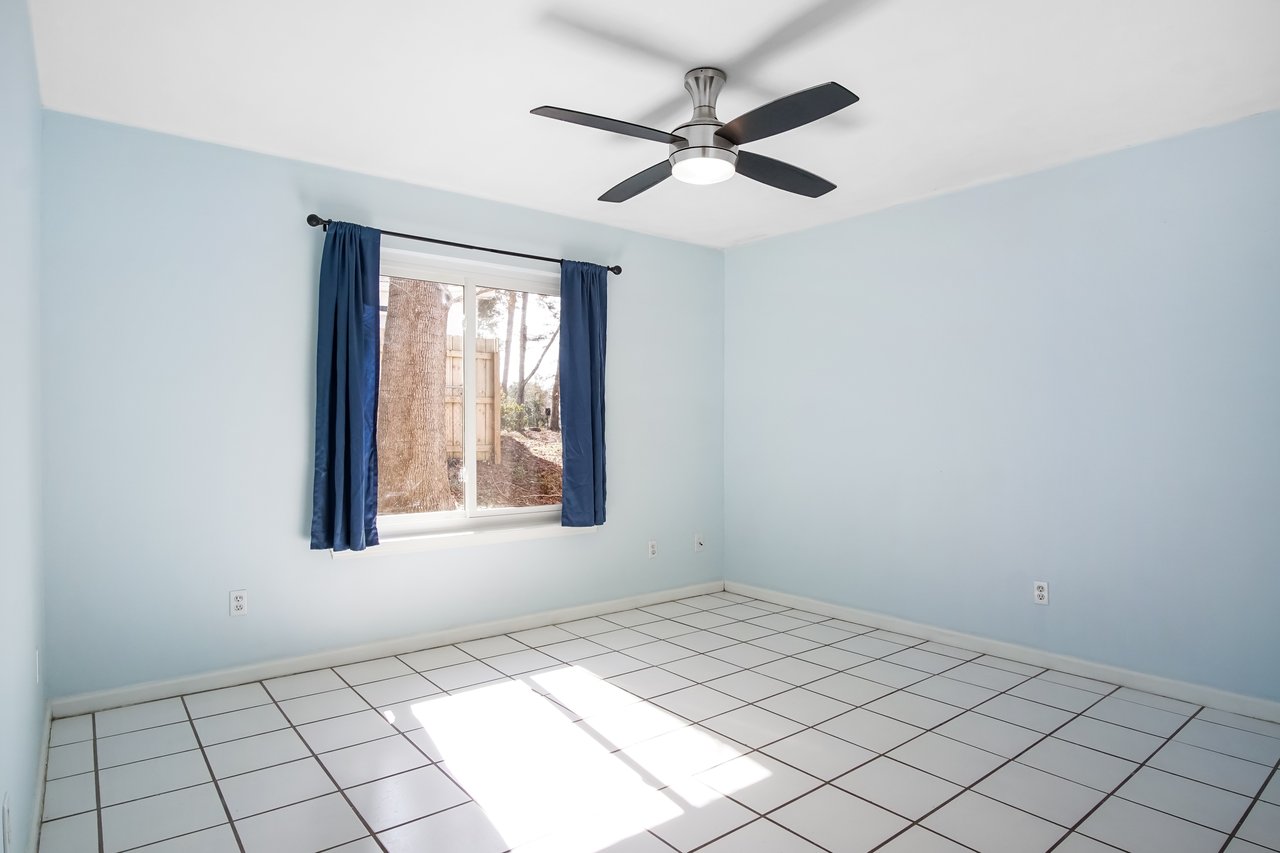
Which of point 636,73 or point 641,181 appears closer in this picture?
point 636,73

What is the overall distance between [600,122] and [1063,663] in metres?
3.27

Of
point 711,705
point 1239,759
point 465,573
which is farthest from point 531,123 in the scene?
point 1239,759

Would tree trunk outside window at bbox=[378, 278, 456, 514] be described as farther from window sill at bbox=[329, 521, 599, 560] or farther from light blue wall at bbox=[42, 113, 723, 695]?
light blue wall at bbox=[42, 113, 723, 695]

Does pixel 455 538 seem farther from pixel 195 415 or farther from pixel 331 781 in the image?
pixel 331 781

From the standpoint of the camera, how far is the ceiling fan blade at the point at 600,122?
2262 millimetres

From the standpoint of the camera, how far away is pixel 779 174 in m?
2.90

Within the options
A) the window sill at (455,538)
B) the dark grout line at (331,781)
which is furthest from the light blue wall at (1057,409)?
the dark grout line at (331,781)

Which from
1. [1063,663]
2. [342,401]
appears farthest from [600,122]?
[1063,663]

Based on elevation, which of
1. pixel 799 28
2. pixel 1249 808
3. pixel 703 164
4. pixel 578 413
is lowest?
pixel 1249 808

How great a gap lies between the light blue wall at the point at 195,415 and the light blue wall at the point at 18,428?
1.34 feet

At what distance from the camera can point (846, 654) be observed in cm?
370

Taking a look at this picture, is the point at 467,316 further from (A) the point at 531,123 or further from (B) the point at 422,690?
(B) the point at 422,690

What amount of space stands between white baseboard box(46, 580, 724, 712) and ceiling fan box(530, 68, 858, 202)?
2448 mm

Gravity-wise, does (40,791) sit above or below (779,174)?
below
